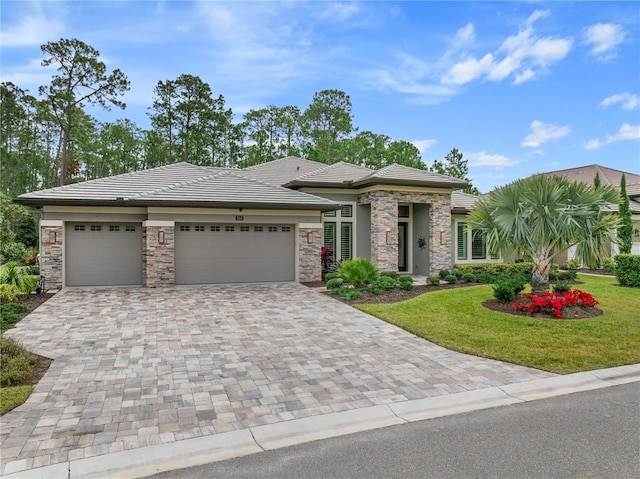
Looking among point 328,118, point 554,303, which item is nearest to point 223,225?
point 554,303

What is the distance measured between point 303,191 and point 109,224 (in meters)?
7.00

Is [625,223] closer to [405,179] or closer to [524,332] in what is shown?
[405,179]

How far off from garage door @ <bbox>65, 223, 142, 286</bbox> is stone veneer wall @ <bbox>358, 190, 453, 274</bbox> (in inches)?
329

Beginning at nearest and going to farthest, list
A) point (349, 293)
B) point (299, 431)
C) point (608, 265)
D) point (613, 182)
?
point (299, 431), point (349, 293), point (608, 265), point (613, 182)

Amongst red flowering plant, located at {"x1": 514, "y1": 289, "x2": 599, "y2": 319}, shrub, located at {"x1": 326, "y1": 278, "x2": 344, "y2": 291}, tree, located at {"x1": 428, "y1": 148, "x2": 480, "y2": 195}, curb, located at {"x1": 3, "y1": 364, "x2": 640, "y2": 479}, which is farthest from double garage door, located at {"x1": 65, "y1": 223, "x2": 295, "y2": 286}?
tree, located at {"x1": 428, "y1": 148, "x2": 480, "y2": 195}

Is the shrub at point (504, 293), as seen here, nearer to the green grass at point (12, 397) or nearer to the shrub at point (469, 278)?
the shrub at point (469, 278)

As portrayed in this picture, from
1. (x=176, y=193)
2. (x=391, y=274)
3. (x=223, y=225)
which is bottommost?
(x=391, y=274)

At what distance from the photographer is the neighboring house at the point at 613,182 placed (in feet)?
69.3

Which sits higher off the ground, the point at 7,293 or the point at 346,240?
the point at 346,240

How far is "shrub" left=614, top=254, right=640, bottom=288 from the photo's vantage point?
561 inches

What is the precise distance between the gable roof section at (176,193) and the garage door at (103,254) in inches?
36.2

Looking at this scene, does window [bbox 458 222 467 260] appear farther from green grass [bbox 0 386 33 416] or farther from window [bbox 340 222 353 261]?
green grass [bbox 0 386 33 416]

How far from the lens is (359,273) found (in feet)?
40.7

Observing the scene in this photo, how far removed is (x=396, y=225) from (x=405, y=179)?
1.79m
